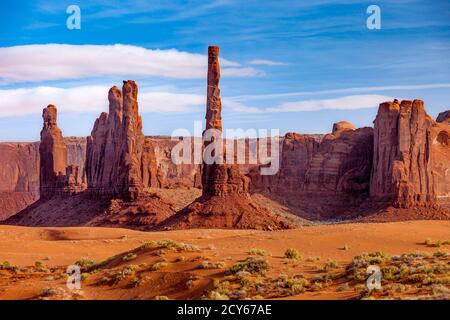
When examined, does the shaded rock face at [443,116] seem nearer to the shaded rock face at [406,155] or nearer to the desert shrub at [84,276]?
the shaded rock face at [406,155]

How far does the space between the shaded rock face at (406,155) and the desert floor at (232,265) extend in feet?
108

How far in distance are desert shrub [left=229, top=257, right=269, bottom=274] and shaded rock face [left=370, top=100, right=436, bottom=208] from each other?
53.7 metres

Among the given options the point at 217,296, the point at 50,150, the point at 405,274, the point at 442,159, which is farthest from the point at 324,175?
the point at 217,296

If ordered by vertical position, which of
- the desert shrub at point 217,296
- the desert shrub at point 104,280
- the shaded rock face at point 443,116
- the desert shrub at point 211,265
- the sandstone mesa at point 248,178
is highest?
the shaded rock face at point 443,116

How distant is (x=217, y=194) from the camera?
6406 centimetres

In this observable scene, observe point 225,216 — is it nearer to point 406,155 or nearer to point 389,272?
point 406,155

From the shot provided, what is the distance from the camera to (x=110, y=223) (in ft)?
240

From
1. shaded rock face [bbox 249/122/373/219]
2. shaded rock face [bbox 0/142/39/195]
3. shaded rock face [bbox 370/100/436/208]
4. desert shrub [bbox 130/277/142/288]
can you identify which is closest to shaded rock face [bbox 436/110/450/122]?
shaded rock face [bbox 249/122/373/219]

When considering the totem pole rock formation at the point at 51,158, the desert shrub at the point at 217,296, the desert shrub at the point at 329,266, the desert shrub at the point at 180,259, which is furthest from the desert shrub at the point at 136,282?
the totem pole rock formation at the point at 51,158

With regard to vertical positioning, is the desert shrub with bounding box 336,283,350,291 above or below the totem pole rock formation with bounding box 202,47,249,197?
below

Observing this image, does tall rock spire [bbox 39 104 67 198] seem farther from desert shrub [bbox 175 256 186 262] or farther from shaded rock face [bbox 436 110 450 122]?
shaded rock face [bbox 436 110 450 122]

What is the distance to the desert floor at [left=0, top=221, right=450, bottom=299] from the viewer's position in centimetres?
2397

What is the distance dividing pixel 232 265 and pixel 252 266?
38.6 inches

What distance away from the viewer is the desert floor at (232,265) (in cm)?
2397
